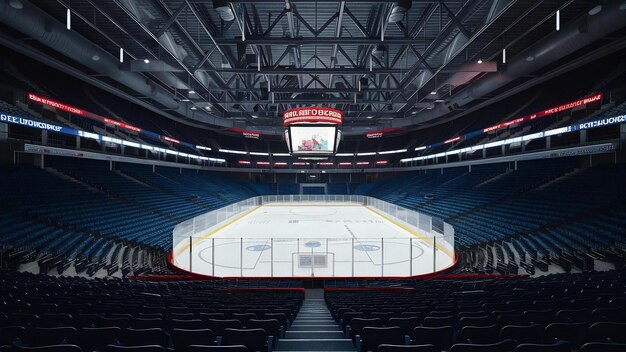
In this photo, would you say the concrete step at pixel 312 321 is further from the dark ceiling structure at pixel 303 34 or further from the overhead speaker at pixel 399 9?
the overhead speaker at pixel 399 9

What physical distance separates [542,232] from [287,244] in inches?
505

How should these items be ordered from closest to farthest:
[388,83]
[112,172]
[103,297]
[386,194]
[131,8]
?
[103,297]
[131,8]
[388,83]
[112,172]
[386,194]

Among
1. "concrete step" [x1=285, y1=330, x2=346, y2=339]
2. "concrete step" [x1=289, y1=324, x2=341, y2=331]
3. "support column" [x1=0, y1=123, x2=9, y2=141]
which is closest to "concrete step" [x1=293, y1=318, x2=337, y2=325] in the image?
"concrete step" [x1=289, y1=324, x2=341, y2=331]

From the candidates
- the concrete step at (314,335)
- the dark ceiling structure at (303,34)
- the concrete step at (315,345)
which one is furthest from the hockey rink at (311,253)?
the dark ceiling structure at (303,34)

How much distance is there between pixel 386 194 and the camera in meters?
38.9

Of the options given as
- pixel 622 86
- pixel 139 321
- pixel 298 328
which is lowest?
pixel 298 328

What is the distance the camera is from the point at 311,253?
40.4ft

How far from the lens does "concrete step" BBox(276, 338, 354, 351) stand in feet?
12.2

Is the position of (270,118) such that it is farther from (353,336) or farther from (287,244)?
(353,336)

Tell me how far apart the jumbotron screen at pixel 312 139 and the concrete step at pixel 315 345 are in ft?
59.2

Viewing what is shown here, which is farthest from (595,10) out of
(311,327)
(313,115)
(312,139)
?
(312,139)

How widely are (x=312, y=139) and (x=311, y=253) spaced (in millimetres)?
11247

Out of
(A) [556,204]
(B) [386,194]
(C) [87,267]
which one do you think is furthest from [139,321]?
(B) [386,194]

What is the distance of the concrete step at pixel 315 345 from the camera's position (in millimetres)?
3705
